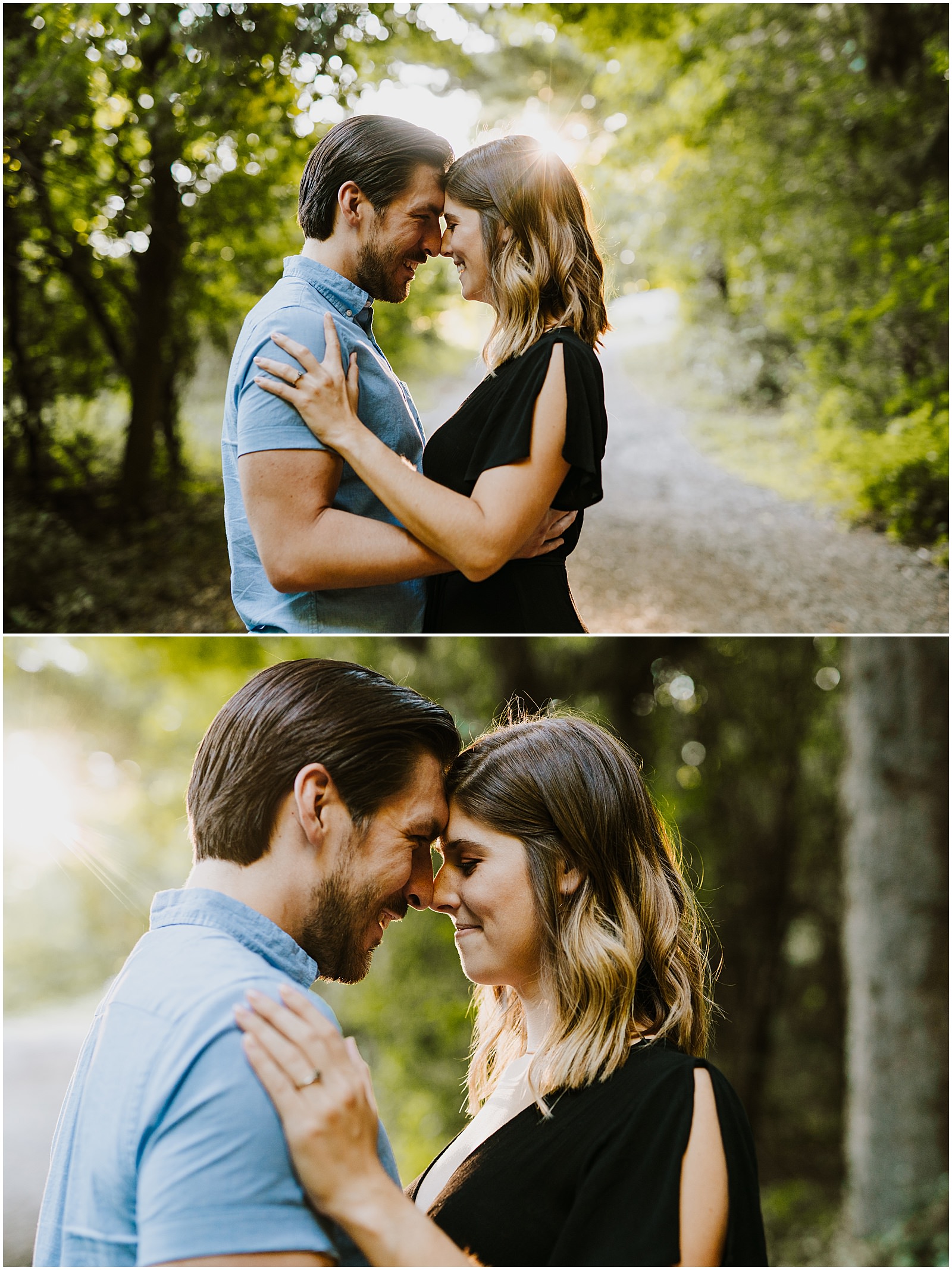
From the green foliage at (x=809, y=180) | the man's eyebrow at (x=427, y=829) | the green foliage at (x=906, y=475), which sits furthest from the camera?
the green foliage at (x=906, y=475)

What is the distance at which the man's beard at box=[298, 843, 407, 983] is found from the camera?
125 centimetres

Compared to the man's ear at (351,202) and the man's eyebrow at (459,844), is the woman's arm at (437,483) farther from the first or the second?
the man's eyebrow at (459,844)

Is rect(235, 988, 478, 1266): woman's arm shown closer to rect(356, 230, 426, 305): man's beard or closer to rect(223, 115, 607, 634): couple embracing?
rect(223, 115, 607, 634): couple embracing

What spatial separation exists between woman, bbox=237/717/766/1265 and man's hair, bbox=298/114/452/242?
3.23 feet

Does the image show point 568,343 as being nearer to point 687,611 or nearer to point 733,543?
point 687,611

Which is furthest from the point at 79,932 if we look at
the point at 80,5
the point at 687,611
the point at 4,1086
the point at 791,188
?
the point at 791,188

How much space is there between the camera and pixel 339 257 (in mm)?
1632

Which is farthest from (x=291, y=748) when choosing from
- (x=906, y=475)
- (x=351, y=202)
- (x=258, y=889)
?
(x=906, y=475)

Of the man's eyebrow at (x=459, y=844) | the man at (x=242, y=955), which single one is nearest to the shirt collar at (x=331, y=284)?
the man at (x=242, y=955)

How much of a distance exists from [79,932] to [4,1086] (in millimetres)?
1556

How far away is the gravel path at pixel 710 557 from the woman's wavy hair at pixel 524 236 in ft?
11.9

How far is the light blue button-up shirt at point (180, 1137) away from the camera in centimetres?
94

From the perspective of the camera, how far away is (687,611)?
5.44m

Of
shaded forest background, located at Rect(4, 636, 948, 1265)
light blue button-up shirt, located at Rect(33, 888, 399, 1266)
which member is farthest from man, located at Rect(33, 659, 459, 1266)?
shaded forest background, located at Rect(4, 636, 948, 1265)
